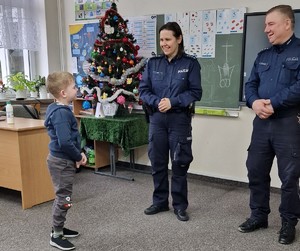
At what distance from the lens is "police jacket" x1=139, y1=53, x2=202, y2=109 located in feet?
8.34

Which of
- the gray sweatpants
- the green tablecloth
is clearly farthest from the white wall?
the gray sweatpants

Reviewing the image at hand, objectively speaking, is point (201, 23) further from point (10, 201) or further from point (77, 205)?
point (10, 201)

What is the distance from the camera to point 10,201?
10.3 ft

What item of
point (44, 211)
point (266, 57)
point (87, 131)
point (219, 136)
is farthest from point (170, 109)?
point (87, 131)

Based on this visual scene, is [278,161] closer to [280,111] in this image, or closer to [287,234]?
[280,111]

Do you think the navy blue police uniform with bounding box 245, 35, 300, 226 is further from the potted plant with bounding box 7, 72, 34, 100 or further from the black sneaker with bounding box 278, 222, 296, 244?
→ the potted plant with bounding box 7, 72, 34, 100

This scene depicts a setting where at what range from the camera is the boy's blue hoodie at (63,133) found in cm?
209

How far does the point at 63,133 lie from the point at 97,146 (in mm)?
2031

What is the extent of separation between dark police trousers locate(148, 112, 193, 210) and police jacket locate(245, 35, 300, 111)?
55cm

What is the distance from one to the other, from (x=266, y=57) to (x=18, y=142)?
6.92ft

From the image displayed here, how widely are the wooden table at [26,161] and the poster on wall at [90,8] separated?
1882 millimetres

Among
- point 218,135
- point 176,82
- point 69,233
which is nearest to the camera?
point 69,233

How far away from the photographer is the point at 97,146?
161 inches

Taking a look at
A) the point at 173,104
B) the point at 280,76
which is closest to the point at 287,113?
the point at 280,76
